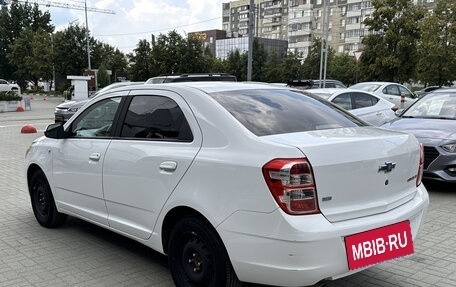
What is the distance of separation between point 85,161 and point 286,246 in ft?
7.74

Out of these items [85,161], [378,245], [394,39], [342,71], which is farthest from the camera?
[342,71]

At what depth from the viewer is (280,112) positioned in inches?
131

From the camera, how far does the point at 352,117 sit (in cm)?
384

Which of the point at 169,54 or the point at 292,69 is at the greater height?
the point at 169,54

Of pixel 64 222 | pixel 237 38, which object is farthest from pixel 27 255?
pixel 237 38

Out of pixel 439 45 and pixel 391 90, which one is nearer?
pixel 391 90

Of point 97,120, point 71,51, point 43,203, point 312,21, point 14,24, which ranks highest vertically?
point 312,21

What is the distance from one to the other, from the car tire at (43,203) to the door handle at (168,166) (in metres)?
2.20

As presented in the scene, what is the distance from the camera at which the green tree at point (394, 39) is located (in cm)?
3191

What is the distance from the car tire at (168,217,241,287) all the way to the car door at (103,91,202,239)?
0.93 feet

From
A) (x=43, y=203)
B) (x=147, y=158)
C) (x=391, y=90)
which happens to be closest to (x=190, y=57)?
(x=391, y=90)

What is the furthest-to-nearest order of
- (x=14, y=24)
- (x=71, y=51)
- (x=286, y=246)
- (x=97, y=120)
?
(x=14, y=24)
(x=71, y=51)
(x=97, y=120)
(x=286, y=246)

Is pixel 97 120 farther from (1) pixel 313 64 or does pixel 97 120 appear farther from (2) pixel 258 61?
(2) pixel 258 61

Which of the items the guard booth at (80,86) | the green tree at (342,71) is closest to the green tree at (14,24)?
the guard booth at (80,86)
